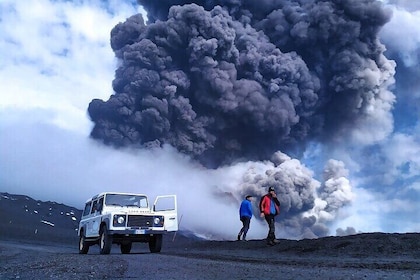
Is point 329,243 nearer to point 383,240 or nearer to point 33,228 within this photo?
point 383,240

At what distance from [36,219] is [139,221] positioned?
34.9 m

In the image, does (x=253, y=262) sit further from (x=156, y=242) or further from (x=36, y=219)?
(x=36, y=219)

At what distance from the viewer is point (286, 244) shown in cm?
1536

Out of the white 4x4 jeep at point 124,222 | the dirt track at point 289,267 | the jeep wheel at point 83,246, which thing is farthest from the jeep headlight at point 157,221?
the dirt track at point 289,267

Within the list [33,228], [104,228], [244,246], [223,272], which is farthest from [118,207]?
[33,228]

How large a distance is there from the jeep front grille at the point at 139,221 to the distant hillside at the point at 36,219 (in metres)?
20.2

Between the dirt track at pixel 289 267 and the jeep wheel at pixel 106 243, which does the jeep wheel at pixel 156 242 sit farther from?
the dirt track at pixel 289 267

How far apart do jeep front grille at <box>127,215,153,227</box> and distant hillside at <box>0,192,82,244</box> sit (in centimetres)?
2016

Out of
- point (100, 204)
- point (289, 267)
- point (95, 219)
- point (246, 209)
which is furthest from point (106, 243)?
point (289, 267)

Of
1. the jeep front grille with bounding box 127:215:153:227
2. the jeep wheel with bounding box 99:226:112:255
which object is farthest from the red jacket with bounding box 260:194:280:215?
the jeep wheel with bounding box 99:226:112:255

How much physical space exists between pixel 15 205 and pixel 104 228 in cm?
4183

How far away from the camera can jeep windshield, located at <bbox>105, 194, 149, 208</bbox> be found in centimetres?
1612

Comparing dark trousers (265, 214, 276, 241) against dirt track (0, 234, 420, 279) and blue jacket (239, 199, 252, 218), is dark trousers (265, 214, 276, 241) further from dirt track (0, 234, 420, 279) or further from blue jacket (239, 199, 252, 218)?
blue jacket (239, 199, 252, 218)

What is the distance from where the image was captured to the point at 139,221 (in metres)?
15.2
